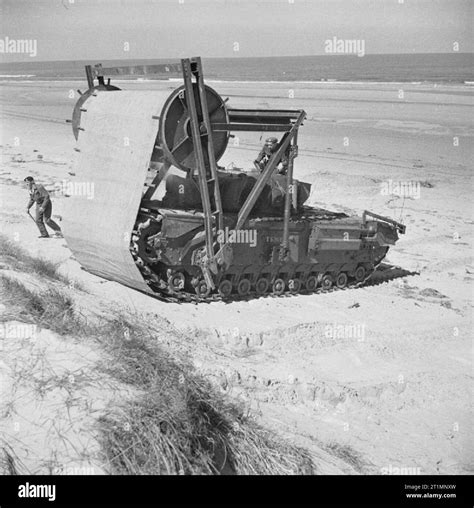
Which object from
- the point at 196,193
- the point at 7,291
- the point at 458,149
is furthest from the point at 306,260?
the point at 458,149

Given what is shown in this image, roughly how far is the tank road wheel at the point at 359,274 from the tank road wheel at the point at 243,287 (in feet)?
7.21

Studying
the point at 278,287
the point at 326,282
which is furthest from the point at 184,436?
the point at 326,282

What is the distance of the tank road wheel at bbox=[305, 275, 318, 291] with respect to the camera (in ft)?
42.9

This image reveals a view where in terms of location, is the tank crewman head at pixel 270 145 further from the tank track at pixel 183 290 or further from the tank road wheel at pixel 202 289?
the tank road wheel at pixel 202 289

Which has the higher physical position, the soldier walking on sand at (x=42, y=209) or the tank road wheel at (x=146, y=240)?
the soldier walking on sand at (x=42, y=209)

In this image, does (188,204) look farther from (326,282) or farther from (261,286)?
(326,282)

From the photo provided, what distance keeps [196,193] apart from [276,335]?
2.58 meters

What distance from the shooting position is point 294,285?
1289 centimetres

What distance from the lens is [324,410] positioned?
30.6ft

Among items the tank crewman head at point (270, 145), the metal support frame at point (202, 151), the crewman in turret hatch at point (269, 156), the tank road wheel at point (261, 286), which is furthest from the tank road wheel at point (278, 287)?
the tank crewman head at point (270, 145)

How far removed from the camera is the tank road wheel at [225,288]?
12172 millimetres

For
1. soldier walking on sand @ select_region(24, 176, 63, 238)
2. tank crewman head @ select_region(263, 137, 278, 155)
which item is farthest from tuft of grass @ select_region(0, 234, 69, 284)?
tank crewman head @ select_region(263, 137, 278, 155)

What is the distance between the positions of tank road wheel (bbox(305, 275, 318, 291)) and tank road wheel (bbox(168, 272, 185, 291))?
2.20 meters
